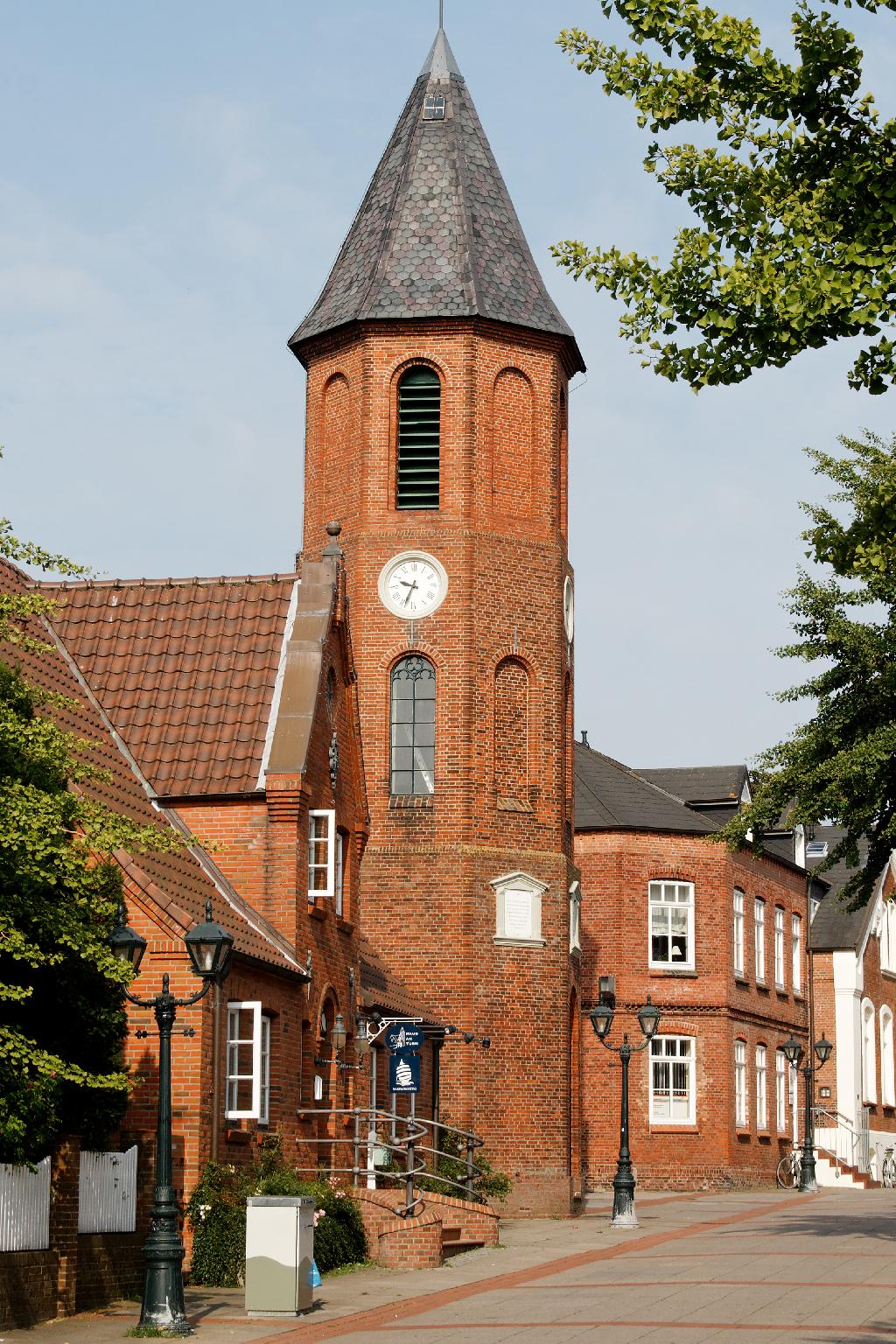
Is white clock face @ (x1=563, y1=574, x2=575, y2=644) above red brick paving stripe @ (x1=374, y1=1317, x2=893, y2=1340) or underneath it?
above

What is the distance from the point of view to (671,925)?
45.4 m

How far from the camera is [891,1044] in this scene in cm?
5894

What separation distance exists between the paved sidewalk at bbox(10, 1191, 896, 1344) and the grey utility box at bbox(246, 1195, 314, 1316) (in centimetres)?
28

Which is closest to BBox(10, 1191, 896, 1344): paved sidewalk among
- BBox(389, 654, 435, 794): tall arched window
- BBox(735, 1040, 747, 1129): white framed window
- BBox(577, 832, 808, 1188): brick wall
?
BBox(389, 654, 435, 794): tall arched window

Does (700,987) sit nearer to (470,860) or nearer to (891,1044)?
→ (470,860)

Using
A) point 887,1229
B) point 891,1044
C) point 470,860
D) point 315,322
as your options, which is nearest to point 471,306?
point 315,322

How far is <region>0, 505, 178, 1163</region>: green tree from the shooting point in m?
15.8

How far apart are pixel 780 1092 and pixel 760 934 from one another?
4.22 meters

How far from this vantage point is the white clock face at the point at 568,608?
37281mm

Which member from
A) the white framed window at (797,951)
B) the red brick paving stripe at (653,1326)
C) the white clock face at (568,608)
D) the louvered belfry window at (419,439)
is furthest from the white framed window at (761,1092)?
the red brick paving stripe at (653,1326)

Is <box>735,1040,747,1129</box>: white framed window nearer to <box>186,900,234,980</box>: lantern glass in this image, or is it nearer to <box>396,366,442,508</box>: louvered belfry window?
<box>396,366,442,508</box>: louvered belfry window

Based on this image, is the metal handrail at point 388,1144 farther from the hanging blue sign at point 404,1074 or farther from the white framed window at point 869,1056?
the white framed window at point 869,1056

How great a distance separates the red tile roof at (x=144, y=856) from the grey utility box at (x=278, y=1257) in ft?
12.8

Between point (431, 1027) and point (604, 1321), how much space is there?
51.4ft
